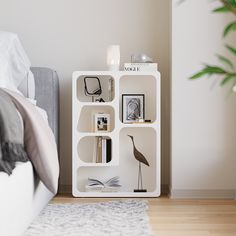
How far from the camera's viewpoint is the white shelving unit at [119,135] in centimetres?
326

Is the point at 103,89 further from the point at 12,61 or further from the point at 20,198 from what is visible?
the point at 20,198

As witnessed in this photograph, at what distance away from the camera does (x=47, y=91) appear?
3.28 m

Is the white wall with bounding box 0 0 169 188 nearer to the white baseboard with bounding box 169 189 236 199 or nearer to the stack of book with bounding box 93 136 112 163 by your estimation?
the stack of book with bounding box 93 136 112 163

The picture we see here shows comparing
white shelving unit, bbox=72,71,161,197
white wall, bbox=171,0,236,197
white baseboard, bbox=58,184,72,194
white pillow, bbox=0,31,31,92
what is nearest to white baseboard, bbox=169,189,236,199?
white wall, bbox=171,0,236,197

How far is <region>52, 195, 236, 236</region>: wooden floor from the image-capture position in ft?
7.41

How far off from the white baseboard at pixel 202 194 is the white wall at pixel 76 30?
1.80 feet

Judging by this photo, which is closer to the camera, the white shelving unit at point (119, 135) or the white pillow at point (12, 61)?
the white pillow at point (12, 61)

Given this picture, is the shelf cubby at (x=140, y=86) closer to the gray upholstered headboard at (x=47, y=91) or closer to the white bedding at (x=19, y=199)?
the gray upholstered headboard at (x=47, y=91)

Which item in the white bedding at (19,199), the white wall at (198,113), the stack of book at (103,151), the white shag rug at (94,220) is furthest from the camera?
the stack of book at (103,151)

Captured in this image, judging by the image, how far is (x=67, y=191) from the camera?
3.53 meters

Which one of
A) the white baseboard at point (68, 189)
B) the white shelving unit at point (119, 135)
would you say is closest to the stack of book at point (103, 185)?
the white shelving unit at point (119, 135)

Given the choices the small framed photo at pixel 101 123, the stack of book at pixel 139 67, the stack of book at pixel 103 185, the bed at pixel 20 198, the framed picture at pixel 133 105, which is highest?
the stack of book at pixel 139 67

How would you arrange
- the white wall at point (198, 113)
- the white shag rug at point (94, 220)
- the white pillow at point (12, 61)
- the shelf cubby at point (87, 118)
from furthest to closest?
the shelf cubby at point (87, 118), the white wall at point (198, 113), the white pillow at point (12, 61), the white shag rug at point (94, 220)

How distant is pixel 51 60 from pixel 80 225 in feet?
5.17
